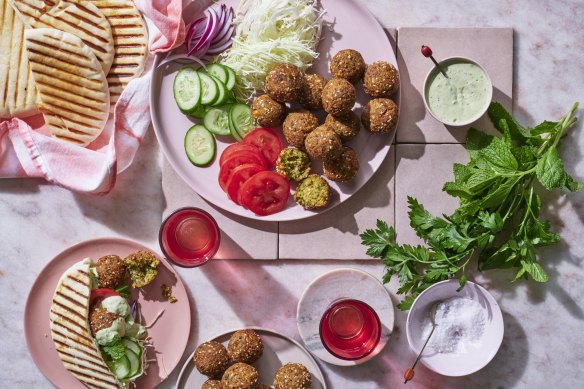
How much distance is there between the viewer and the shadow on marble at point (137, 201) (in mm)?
3902

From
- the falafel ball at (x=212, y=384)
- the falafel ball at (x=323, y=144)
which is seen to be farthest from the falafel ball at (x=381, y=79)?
the falafel ball at (x=212, y=384)

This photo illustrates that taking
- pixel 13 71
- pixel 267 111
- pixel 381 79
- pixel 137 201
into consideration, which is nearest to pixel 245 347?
pixel 137 201

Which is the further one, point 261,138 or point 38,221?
point 38,221

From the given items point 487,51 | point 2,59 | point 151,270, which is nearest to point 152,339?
point 151,270

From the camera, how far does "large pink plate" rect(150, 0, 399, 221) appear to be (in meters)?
3.71

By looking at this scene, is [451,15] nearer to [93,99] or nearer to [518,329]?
[518,329]

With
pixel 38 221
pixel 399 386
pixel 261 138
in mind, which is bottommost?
pixel 399 386

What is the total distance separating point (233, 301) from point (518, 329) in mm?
1654

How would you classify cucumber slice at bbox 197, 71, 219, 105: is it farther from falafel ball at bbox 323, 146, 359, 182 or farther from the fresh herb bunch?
the fresh herb bunch

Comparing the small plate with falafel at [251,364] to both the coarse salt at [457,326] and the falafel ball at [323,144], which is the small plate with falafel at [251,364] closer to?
the coarse salt at [457,326]

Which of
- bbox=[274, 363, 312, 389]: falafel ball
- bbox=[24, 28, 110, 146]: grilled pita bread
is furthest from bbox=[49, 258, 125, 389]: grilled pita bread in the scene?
bbox=[274, 363, 312, 389]: falafel ball

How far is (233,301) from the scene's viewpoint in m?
3.90

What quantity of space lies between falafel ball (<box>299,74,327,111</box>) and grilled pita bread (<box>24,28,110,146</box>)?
44.1 inches

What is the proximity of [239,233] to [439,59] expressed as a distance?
1.49m
